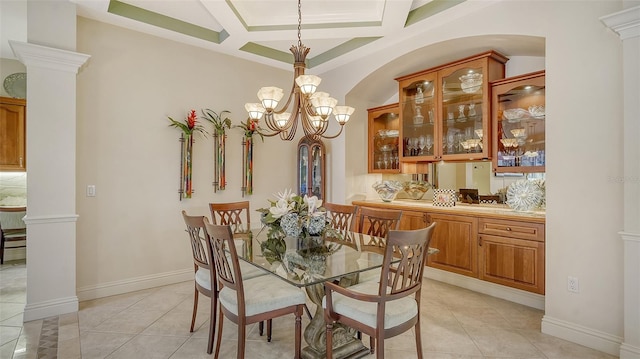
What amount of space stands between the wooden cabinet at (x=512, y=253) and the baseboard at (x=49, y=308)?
3.97 metres

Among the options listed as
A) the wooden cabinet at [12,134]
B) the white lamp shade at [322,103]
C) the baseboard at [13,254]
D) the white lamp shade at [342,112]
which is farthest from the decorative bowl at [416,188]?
the baseboard at [13,254]

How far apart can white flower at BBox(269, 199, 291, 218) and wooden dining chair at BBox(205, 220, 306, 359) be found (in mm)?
502

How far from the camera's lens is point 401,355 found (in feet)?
7.35

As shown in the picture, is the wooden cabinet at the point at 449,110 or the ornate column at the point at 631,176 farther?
the wooden cabinet at the point at 449,110

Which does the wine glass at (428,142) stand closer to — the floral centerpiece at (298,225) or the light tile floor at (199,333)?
the light tile floor at (199,333)

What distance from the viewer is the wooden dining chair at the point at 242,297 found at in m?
1.88

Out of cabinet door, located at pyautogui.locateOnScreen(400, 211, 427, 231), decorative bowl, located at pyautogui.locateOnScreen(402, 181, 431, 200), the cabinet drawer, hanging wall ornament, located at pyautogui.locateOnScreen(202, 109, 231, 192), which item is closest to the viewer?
the cabinet drawer

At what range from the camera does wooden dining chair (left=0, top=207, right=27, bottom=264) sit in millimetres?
4383

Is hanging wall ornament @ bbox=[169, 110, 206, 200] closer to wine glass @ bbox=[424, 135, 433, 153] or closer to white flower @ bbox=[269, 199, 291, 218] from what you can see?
white flower @ bbox=[269, 199, 291, 218]

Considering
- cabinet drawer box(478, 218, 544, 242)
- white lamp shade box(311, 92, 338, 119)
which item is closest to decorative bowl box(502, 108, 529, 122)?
cabinet drawer box(478, 218, 544, 242)

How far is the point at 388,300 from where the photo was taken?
170cm

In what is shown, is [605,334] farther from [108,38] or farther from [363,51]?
[108,38]

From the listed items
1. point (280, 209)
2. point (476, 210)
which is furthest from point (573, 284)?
point (280, 209)

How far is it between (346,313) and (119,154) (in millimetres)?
3012
